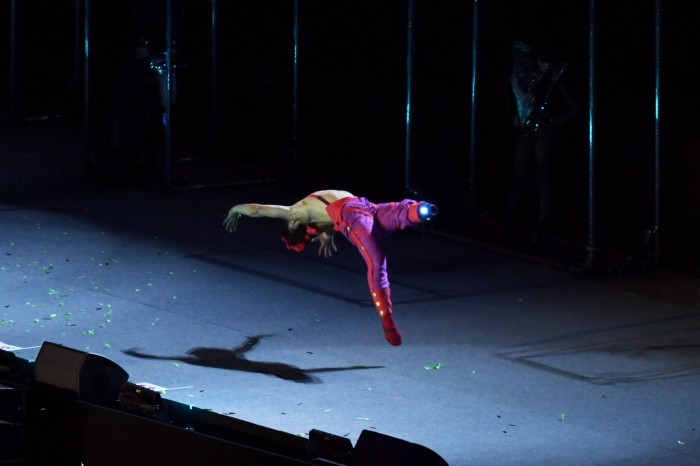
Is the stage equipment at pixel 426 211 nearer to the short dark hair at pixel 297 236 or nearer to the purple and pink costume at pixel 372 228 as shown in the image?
the purple and pink costume at pixel 372 228

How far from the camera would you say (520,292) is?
1075 centimetres

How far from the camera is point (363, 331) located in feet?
31.6

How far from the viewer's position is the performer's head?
878 centimetres

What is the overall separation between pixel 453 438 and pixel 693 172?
18.2 feet

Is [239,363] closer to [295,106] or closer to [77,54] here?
[295,106]

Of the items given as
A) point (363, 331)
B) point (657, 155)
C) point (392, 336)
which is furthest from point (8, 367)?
point (657, 155)

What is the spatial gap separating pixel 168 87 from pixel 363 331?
443 centimetres

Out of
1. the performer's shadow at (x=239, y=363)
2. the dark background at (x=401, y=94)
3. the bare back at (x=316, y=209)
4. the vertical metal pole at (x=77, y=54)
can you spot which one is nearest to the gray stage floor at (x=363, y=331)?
the performer's shadow at (x=239, y=363)

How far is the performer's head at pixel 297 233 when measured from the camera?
8.78 meters

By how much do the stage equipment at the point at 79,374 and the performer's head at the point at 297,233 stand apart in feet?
9.10

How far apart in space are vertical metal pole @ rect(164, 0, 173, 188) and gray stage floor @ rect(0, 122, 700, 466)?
0.39 meters

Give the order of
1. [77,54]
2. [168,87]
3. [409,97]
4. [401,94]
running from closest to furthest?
[409,97] < [168,87] < [77,54] < [401,94]

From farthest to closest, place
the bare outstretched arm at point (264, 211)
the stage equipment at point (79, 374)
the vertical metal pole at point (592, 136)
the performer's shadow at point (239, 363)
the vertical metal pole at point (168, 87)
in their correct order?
the vertical metal pole at point (168, 87), the vertical metal pole at point (592, 136), the bare outstretched arm at point (264, 211), the performer's shadow at point (239, 363), the stage equipment at point (79, 374)

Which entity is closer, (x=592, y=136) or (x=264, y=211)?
(x=264, y=211)
